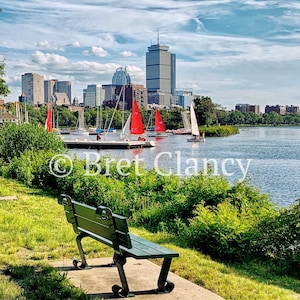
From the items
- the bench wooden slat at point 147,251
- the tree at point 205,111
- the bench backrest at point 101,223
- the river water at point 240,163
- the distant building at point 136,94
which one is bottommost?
the river water at point 240,163

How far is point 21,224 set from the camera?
7848 mm

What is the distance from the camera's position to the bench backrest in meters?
4.60

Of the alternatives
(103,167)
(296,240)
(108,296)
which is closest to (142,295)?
(108,296)

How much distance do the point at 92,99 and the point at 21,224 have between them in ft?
577

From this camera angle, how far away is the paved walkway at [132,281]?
4.76 m

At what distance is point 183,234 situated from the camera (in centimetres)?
789

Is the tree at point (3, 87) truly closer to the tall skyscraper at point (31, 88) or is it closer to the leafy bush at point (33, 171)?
the leafy bush at point (33, 171)

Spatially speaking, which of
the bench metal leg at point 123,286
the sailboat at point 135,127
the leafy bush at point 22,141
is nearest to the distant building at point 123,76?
the sailboat at point 135,127

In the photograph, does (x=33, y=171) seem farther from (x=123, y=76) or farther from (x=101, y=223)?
(x=123, y=76)

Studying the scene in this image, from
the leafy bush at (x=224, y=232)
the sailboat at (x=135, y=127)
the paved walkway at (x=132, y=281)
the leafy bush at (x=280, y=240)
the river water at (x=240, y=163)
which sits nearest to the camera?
the paved walkway at (x=132, y=281)

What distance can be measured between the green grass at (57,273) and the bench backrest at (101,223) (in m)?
0.51

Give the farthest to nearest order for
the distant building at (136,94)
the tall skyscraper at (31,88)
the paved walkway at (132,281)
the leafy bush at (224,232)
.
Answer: the tall skyscraper at (31,88), the distant building at (136,94), the leafy bush at (224,232), the paved walkway at (132,281)

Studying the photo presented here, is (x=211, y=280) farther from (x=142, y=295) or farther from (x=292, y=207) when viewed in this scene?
(x=292, y=207)

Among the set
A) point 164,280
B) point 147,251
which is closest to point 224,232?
point 164,280
